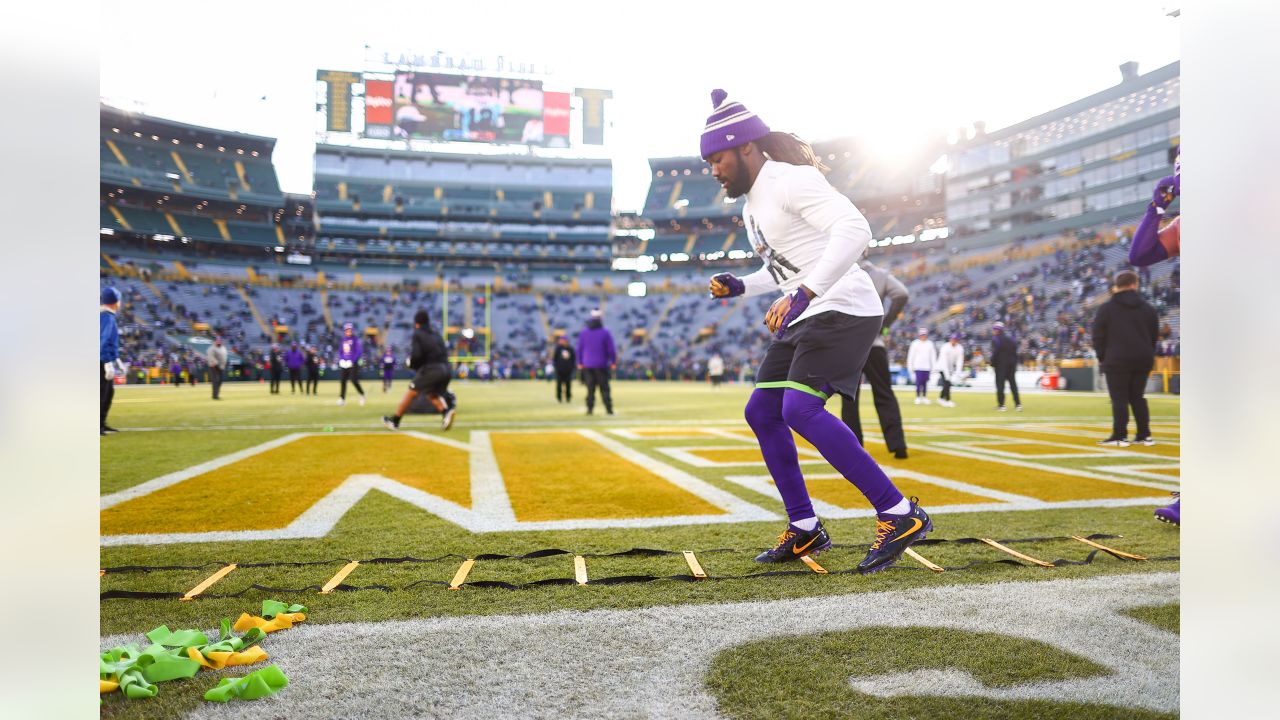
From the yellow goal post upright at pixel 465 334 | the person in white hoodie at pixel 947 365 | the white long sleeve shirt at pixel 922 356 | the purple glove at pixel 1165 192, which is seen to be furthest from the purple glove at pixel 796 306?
the yellow goal post upright at pixel 465 334

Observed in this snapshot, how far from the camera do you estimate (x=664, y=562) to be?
281cm

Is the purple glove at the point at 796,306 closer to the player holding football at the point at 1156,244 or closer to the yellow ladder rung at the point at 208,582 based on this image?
the player holding football at the point at 1156,244

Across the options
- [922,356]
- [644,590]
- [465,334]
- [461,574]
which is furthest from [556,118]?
[644,590]

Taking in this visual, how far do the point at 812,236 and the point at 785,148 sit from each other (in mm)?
383

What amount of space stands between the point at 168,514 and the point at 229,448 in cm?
350

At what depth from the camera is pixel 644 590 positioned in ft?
7.93

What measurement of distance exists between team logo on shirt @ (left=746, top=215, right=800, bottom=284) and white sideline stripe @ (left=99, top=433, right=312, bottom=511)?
3759 millimetres

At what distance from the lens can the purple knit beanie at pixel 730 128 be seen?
2783 mm

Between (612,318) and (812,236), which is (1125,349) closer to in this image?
(812,236)

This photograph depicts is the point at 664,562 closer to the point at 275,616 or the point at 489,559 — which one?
the point at 489,559

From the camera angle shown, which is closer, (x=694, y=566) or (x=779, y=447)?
(x=694, y=566)

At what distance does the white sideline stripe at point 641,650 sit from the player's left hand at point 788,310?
987mm
